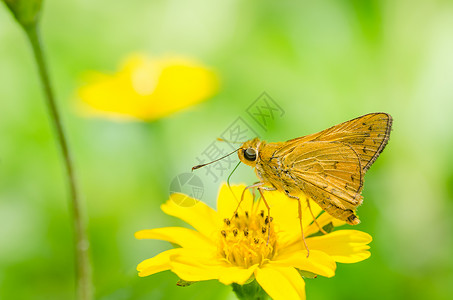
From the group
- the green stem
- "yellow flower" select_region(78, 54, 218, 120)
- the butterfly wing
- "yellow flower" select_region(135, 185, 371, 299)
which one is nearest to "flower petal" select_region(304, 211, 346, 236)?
"yellow flower" select_region(135, 185, 371, 299)

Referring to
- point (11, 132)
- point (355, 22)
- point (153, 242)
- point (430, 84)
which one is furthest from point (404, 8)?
point (11, 132)

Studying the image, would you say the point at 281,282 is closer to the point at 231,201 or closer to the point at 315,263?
the point at 315,263

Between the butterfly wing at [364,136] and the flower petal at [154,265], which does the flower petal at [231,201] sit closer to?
the butterfly wing at [364,136]

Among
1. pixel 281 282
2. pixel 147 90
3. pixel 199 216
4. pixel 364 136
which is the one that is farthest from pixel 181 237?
pixel 147 90

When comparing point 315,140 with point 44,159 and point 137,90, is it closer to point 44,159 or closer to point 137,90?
point 137,90

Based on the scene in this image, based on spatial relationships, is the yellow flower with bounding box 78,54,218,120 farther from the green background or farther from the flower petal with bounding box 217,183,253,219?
the flower petal with bounding box 217,183,253,219
